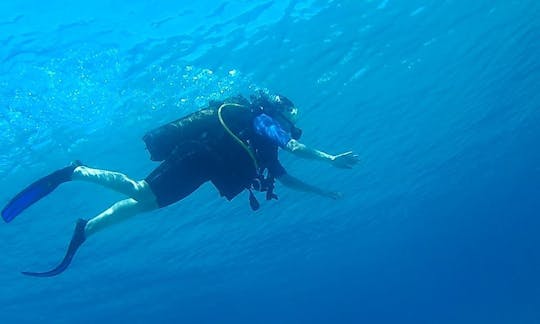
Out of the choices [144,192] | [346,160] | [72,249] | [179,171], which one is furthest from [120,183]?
[346,160]

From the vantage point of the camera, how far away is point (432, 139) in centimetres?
3011

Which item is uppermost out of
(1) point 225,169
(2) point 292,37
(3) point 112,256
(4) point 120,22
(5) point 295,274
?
(5) point 295,274

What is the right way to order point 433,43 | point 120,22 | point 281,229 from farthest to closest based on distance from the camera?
point 281,229
point 433,43
point 120,22

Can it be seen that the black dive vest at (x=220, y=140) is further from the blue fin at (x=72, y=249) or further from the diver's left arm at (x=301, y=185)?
the blue fin at (x=72, y=249)

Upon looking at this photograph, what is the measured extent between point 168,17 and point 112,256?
905 inches

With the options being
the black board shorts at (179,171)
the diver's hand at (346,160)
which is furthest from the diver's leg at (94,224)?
the diver's hand at (346,160)

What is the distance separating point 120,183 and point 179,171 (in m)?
0.90

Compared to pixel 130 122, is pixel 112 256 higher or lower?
higher

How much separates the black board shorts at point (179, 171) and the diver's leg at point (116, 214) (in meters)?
0.27

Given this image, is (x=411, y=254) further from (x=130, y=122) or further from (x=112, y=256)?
(x=130, y=122)

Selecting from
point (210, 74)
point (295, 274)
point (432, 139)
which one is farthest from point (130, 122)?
point (295, 274)

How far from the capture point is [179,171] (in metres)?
7.02

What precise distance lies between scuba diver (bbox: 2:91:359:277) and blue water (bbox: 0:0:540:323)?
476 cm

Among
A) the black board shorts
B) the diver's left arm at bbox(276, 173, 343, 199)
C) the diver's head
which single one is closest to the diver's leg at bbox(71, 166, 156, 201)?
the black board shorts
